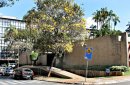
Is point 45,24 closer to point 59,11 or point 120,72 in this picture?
point 59,11

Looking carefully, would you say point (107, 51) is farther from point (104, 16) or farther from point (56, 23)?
point (104, 16)

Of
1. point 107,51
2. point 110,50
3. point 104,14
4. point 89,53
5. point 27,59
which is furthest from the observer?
point 104,14

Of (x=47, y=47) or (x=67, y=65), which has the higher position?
(x=47, y=47)

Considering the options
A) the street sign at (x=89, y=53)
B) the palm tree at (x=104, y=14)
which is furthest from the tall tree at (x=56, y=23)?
the palm tree at (x=104, y=14)

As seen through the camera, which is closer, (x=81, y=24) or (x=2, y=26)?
(x=81, y=24)

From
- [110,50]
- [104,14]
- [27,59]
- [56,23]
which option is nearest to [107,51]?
[110,50]

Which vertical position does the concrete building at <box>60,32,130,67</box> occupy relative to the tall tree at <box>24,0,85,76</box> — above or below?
below

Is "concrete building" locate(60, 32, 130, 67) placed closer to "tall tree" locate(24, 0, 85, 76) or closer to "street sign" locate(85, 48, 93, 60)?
"tall tree" locate(24, 0, 85, 76)

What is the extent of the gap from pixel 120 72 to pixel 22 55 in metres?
39.4

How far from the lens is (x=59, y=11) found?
35.6m

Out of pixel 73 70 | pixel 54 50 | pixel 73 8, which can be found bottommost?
pixel 73 70

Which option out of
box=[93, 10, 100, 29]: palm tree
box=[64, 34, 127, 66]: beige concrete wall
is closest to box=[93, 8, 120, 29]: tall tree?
box=[93, 10, 100, 29]: palm tree

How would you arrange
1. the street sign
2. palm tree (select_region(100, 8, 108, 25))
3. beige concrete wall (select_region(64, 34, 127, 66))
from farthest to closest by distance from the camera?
palm tree (select_region(100, 8, 108, 25)) < beige concrete wall (select_region(64, 34, 127, 66)) < the street sign

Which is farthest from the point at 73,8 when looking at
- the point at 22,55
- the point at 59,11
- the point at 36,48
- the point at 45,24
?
the point at 22,55
